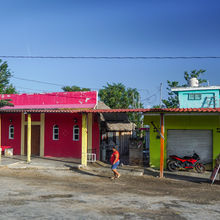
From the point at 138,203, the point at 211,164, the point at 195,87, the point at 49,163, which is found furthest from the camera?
the point at 195,87

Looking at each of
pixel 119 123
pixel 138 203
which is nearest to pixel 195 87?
pixel 119 123

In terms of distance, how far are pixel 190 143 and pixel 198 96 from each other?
457 inches

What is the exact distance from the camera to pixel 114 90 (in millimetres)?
37844

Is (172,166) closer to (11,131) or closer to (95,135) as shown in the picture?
(95,135)

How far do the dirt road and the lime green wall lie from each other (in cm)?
282

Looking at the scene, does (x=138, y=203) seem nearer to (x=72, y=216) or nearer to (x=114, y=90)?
(x=72, y=216)

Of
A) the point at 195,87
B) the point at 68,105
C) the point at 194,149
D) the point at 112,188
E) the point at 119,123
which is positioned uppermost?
the point at 195,87

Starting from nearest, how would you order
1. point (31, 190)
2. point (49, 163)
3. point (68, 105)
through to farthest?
point (31, 190) < point (49, 163) < point (68, 105)

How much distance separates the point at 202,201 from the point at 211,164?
6.56 metres

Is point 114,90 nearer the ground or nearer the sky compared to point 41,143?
nearer the sky

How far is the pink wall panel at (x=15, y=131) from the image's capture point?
2016 cm

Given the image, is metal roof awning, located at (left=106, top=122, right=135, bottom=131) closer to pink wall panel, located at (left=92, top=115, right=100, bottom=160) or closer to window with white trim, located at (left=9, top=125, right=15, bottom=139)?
pink wall panel, located at (left=92, top=115, right=100, bottom=160)

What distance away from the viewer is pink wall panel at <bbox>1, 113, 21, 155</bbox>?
66.1 ft

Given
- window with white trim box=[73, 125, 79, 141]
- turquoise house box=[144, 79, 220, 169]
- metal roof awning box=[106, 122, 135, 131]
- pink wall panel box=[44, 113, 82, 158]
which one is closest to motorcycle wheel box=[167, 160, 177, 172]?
turquoise house box=[144, 79, 220, 169]
